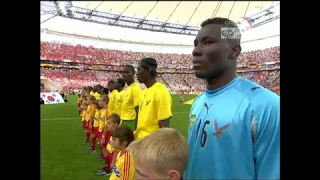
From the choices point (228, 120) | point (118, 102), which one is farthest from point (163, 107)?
point (118, 102)

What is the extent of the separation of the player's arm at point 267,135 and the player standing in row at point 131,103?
7.28 feet

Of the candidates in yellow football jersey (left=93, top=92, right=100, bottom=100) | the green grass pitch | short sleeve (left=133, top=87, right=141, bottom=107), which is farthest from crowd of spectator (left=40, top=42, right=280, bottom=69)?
yellow football jersey (left=93, top=92, right=100, bottom=100)

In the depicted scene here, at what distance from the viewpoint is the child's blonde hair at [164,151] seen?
78cm

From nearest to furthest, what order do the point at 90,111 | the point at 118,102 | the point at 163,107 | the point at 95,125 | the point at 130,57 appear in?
1. the point at 163,107
2. the point at 130,57
3. the point at 118,102
4. the point at 95,125
5. the point at 90,111

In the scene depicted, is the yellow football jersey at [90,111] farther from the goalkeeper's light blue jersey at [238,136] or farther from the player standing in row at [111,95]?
the goalkeeper's light blue jersey at [238,136]

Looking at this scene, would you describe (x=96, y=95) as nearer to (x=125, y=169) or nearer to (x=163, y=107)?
(x=163, y=107)

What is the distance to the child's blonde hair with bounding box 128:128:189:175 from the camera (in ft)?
2.56

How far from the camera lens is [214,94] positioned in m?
0.93

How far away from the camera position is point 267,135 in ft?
2.55

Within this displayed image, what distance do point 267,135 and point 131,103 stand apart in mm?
2484

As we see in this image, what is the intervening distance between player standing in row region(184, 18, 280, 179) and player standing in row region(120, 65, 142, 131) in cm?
208

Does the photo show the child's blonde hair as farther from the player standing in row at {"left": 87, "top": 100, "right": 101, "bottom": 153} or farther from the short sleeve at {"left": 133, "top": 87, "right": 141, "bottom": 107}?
the player standing in row at {"left": 87, "top": 100, "right": 101, "bottom": 153}

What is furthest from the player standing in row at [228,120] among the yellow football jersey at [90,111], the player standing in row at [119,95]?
the yellow football jersey at [90,111]
